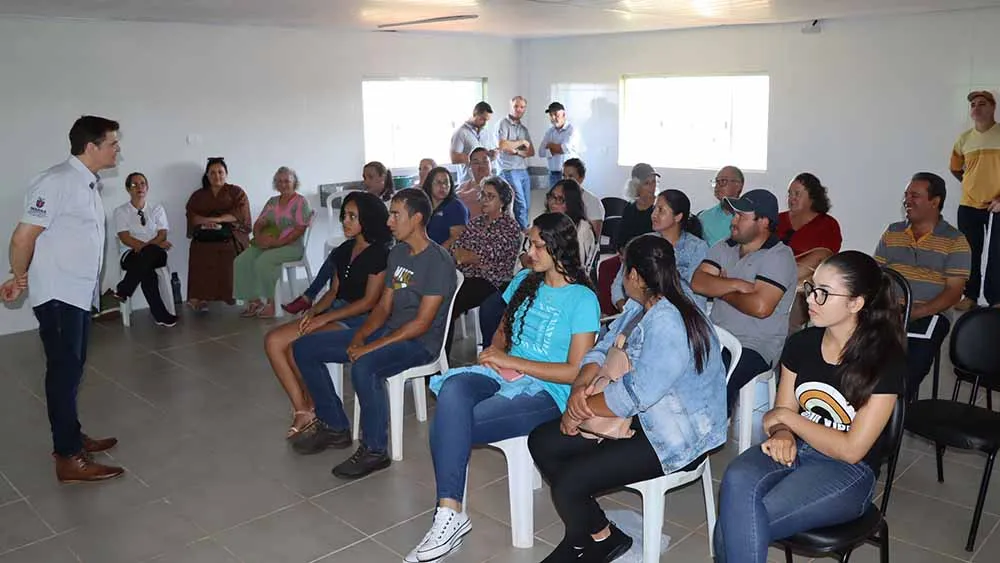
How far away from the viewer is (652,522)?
2975 millimetres

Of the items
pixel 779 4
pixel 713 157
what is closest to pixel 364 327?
pixel 779 4

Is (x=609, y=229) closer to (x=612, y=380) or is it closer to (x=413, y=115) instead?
(x=413, y=115)

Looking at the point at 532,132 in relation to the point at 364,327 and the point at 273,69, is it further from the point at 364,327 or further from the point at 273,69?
the point at 364,327

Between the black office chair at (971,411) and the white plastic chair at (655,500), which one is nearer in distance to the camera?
the white plastic chair at (655,500)

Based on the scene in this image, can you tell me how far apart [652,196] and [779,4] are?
199 centimetres

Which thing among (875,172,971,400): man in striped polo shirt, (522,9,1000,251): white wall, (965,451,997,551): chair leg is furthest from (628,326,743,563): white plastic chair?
(522,9,1000,251): white wall

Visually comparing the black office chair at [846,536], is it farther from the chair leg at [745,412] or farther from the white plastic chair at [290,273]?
the white plastic chair at [290,273]

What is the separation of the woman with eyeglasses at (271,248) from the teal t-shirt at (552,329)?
405cm

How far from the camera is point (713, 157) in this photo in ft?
30.4

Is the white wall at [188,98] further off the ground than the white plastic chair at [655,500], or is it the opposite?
the white wall at [188,98]

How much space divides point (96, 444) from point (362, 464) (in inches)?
54.8

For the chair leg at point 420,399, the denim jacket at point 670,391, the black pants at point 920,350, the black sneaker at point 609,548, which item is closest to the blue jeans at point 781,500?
the denim jacket at point 670,391

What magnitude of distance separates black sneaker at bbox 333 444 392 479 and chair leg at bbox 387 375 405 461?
0.35ft

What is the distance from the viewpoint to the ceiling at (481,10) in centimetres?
601
